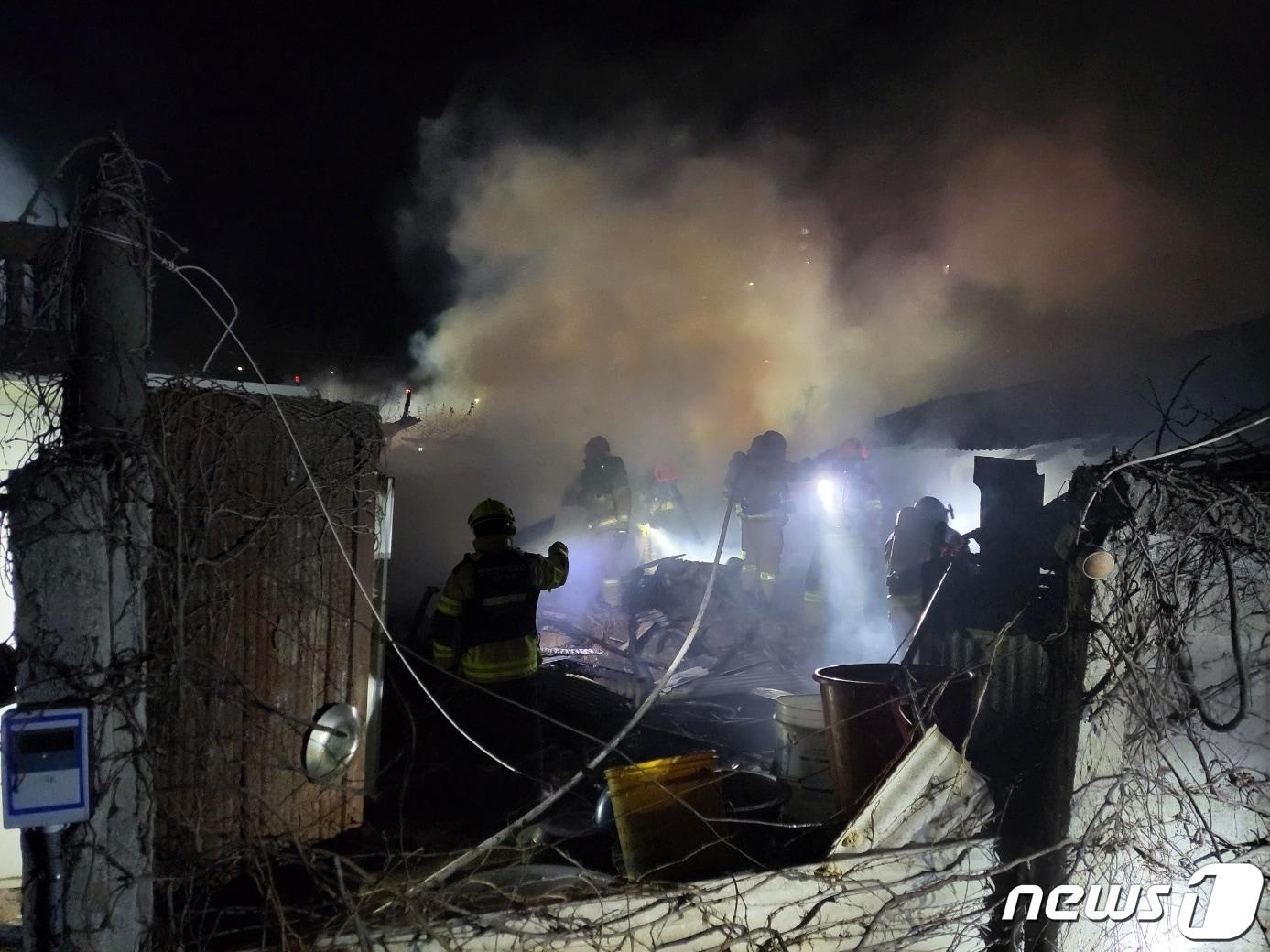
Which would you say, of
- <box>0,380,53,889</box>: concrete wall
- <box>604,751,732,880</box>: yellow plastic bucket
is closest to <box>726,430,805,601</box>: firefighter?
<box>604,751,732,880</box>: yellow plastic bucket

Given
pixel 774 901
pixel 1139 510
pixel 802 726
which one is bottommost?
pixel 774 901

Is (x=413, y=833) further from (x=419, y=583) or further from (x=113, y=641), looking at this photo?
(x=419, y=583)

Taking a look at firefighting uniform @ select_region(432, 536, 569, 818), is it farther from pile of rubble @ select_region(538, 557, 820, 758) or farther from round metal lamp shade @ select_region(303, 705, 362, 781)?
pile of rubble @ select_region(538, 557, 820, 758)

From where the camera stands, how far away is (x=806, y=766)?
4625 mm

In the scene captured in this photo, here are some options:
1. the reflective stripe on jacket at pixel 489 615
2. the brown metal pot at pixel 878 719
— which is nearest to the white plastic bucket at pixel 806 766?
the brown metal pot at pixel 878 719

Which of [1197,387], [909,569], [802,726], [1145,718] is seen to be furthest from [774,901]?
[1197,387]

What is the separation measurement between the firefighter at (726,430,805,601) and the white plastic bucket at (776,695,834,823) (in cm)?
583

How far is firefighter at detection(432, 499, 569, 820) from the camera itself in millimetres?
4703

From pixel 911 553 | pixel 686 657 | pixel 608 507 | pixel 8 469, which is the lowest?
pixel 686 657

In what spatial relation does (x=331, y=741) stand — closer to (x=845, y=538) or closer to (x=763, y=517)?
(x=763, y=517)

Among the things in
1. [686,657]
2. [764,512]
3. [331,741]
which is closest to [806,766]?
[331,741]

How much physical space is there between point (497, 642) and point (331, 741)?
1262mm

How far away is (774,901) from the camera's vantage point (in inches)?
144

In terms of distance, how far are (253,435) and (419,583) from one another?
1275 cm
